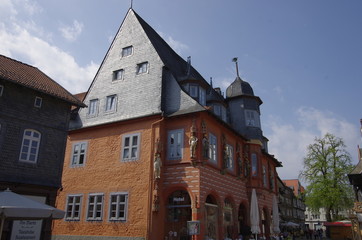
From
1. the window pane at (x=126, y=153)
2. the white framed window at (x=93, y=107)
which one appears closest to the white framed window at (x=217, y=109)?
the window pane at (x=126, y=153)

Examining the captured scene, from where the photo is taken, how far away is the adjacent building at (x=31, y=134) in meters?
15.9

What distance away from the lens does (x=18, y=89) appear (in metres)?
16.9

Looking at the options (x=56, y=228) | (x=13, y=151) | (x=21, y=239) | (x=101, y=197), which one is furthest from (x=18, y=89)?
(x=56, y=228)

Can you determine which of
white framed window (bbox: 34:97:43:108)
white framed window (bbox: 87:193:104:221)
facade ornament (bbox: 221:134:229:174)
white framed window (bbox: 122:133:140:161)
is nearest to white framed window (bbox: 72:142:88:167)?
white framed window (bbox: 87:193:104:221)

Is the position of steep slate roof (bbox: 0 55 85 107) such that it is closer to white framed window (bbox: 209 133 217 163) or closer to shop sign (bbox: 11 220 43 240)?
shop sign (bbox: 11 220 43 240)

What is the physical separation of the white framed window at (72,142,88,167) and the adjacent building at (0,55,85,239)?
5825mm

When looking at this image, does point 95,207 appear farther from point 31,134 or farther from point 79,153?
point 31,134

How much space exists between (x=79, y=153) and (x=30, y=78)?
8378mm

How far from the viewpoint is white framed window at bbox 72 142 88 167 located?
2430cm

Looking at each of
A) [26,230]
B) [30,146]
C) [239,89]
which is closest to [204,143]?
[30,146]

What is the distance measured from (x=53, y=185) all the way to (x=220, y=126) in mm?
11897

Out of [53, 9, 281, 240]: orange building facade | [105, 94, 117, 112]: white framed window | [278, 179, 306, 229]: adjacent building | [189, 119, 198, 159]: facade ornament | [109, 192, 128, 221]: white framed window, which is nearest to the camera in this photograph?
[189, 119, 198, 159]: facade ornament

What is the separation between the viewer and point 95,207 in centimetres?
2188

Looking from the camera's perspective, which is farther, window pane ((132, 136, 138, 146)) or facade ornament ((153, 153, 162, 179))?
window pane ((132, 136, 138, 146))
